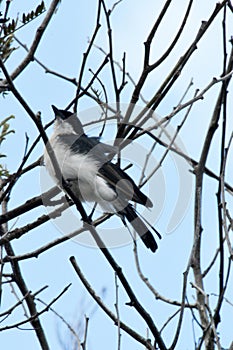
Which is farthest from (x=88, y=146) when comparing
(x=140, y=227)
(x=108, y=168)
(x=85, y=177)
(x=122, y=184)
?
(x=140, y=227)

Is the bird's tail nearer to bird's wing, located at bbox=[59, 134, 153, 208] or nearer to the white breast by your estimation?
bird's wing, located at bbox=[59, 134, 153, 208]

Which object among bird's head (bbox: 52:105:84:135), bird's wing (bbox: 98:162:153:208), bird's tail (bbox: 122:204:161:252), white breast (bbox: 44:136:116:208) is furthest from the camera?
bird's head (bbox: 52:105:84:135)

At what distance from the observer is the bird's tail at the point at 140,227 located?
12.5 ft

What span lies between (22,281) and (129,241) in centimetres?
76

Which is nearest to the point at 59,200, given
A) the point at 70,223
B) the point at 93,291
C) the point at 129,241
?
the point at 70,223

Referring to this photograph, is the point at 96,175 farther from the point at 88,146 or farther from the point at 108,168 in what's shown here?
the point at 88,146

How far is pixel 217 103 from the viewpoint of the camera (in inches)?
116

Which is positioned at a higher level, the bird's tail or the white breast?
the white breast

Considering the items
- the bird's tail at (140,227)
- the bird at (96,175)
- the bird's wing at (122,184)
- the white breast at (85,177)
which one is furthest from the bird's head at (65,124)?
the bird's tail at (140,227)

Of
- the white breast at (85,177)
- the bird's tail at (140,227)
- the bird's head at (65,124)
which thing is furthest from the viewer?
the bird's head at (65,124)

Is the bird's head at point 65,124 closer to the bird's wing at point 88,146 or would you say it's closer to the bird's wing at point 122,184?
the bird's wing at point 88,146

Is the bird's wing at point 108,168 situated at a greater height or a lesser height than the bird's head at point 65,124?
lesser

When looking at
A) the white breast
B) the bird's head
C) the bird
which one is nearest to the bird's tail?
the bird

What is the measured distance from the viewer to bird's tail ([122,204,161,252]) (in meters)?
3.81
